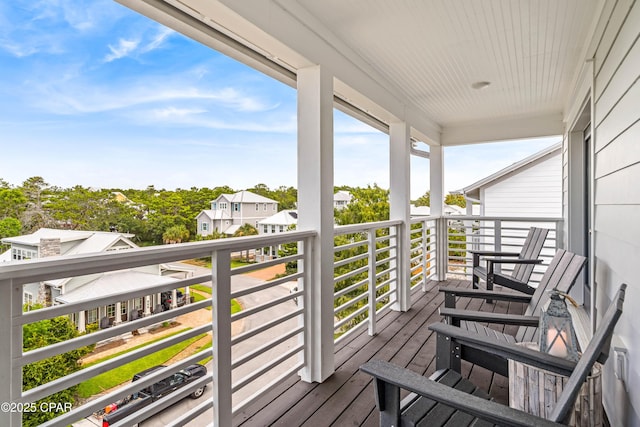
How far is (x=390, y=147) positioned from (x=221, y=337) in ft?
9.77

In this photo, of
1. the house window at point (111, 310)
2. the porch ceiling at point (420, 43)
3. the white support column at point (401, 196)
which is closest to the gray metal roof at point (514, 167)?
the porch ceiling at point (420, 43)

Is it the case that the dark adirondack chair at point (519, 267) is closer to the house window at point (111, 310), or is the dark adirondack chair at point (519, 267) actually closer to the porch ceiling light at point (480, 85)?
the porch ceiling light at point (480, 85)

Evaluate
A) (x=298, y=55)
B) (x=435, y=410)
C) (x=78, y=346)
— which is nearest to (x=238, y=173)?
(x=298, y=55)

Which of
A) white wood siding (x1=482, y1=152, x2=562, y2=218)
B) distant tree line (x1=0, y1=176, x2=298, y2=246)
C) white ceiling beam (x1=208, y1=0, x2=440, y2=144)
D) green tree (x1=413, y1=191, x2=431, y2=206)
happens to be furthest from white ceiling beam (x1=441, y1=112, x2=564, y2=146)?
distant tree line (x1=0, y1=176, x2=298, y2=246)

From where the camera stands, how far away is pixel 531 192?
669 cm

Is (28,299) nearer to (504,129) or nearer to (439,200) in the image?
(439,200)

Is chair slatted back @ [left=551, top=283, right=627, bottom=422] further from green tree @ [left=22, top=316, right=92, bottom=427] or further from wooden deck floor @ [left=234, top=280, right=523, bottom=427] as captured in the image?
green tree @ [left=22, top=316, right=92, bottom=427]

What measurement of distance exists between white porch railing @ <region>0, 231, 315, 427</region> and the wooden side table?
130cm

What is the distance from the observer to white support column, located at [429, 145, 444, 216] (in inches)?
218

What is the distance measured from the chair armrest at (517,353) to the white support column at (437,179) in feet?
13.4

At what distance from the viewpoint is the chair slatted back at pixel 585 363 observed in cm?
105

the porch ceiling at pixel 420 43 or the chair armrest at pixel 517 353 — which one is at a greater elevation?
the porch ceiling at pixel 420 43

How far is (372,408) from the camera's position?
2076mm

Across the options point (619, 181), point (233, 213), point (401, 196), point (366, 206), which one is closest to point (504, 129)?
point (401, 196)
